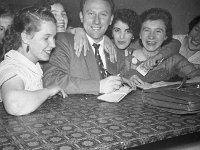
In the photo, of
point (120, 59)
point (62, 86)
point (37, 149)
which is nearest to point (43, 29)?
point (62, 86)

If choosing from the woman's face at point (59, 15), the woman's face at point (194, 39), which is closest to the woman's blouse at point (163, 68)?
the woman's face at point (59, 15)

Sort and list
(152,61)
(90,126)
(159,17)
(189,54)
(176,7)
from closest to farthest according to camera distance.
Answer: (90,126), (152,61), (159,17), (189,54), (176,7)

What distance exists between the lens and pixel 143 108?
1.85m

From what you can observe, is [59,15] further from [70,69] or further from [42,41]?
[42,41]

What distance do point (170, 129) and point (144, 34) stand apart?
2102 mm

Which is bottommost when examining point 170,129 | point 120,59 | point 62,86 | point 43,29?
point 170,129

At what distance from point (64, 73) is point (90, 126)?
0.94 m

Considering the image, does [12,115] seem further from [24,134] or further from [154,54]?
[154,54]

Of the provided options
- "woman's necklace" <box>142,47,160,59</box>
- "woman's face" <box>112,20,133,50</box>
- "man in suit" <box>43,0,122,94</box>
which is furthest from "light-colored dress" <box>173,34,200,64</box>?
"man in suit" <box>43,0,122,94</box>

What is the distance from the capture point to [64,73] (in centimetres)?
229

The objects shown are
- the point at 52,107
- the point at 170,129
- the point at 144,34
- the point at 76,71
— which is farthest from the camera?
the point at 144,34

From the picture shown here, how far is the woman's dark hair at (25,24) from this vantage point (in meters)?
1.99

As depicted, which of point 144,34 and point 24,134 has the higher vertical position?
point 144,34

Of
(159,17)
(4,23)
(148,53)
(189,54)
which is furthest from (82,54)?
(189,54)
